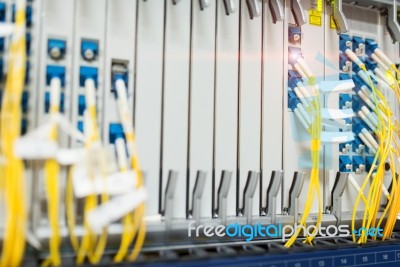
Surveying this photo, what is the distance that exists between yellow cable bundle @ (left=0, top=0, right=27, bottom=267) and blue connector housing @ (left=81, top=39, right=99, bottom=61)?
0.19 meters

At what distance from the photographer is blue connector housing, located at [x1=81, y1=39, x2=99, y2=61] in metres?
1.18

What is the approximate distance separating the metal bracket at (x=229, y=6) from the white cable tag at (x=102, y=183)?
65 cm

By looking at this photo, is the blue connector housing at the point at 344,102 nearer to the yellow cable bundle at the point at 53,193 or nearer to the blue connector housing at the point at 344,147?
the blue connector housing at the point at 344,147

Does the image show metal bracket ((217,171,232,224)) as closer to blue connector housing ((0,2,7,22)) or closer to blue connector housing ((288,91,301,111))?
blue connector housing ((288,91,301,111))

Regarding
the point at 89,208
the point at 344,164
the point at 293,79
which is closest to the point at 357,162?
the point at 344,164

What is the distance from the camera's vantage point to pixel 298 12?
1463 millimetres

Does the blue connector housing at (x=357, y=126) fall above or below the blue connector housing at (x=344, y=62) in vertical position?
below

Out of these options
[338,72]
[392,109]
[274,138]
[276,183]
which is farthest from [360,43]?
[276,183]

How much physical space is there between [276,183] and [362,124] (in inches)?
18.8

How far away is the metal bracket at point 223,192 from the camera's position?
1258 millimetres

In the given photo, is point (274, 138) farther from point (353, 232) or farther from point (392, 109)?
point (392, 109)

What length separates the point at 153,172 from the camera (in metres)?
1.25

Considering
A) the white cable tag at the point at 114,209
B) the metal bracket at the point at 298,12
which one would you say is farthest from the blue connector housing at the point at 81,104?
the metal bracket at the point at 298,12

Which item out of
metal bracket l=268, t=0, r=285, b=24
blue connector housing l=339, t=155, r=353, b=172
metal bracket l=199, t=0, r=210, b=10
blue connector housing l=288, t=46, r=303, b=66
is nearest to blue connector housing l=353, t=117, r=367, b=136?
blue connector housing l=339, t=155, r=353, b=172
